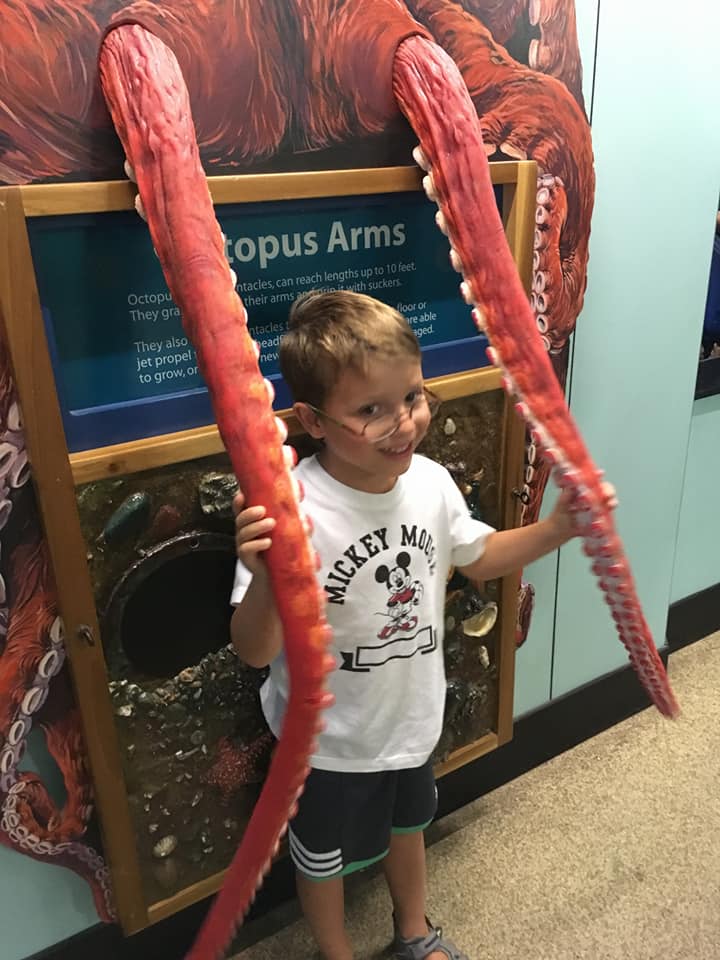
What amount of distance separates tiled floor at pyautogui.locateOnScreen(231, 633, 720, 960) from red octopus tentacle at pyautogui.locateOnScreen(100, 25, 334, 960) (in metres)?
0.72

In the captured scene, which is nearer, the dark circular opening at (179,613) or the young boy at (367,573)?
the young boy at (367,573)

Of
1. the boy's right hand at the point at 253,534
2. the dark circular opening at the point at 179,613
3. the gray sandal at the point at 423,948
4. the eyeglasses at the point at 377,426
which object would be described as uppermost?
the eyeglasses at the point at 377,426

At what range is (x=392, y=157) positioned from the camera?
115 centimetres

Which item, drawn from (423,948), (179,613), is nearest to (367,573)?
(179,613)

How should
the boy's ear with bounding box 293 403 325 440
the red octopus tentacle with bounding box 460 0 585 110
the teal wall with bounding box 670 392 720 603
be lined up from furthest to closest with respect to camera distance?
the teal wall with bounding box 670 392 720 603
the red octopus tentacle with bounding box 460 0 585 110
the boy's ear with bounding box 293 403 325 440

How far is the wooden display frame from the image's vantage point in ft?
2.89

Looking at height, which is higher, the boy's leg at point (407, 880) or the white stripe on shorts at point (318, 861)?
the white stripe on shorts at point (318, 861)

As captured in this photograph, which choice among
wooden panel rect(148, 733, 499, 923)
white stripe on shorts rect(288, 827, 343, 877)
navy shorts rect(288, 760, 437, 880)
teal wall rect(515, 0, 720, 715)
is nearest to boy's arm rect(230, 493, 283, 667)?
navy shorts rect(288, 760, 437, 880)

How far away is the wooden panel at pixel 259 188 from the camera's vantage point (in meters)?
0.87

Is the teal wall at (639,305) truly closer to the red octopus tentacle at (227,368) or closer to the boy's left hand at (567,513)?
the boy's left hand at (567,513)

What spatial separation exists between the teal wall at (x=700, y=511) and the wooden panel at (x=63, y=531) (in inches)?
64.1

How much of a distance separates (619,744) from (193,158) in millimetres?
1694

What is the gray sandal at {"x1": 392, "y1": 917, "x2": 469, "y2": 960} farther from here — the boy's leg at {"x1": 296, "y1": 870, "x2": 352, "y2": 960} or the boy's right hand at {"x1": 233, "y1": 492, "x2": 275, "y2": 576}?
the boy's right hand at {"x1": 233, "y1": 492, "x2": 275, "y2": 576}

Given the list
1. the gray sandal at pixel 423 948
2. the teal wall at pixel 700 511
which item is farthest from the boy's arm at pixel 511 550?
the teal wall at pixel 700 511
